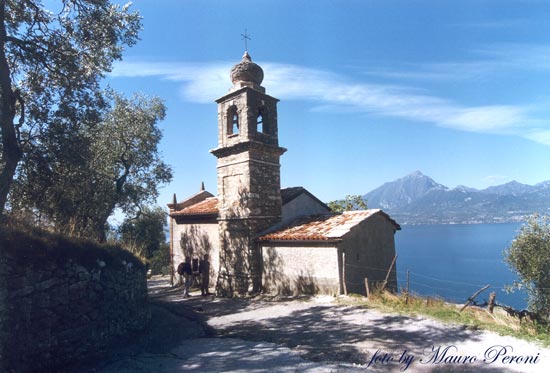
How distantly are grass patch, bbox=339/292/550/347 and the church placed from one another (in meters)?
1.62

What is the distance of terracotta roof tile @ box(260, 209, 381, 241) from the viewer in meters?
12.9

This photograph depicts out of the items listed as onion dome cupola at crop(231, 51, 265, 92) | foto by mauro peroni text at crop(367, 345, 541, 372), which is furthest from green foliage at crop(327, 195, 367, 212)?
foto by mauro peroni text at crop(367, 345, 541, 372)

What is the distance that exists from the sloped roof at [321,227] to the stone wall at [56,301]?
703 cm

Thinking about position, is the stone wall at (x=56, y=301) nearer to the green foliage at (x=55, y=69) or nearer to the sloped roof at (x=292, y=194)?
the green foliage at (x=55, y=69)

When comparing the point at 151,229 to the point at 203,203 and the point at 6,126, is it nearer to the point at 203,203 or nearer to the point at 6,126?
the point at 203,203

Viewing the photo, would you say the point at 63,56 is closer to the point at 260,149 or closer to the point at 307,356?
the point at 260,149

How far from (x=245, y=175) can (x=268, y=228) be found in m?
2.84

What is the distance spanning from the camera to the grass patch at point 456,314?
760 cm

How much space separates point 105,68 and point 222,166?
6.84 meters

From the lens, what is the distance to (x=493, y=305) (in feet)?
29.9

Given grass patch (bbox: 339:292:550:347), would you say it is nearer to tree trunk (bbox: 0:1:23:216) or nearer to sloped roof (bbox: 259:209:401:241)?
sloped roof (bbox: 259:209:401:241)

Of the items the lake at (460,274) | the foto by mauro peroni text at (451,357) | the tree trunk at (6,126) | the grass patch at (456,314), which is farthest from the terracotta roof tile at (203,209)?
the lake at (460,274)

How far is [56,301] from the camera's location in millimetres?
6457

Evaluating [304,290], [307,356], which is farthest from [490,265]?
[307,356]
